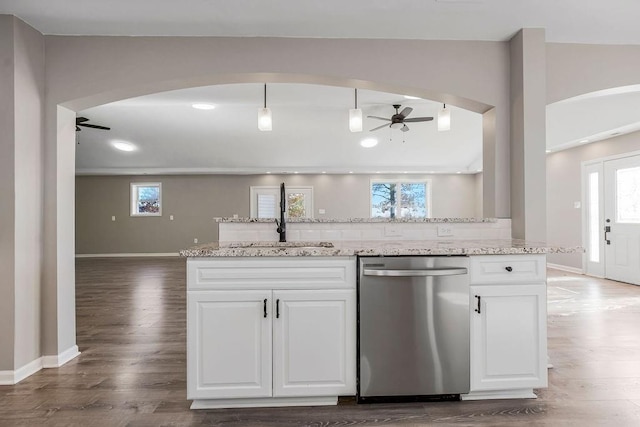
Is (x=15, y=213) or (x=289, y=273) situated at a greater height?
(x=15, y=213)

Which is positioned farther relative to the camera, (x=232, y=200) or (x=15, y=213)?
(x=232, y=200)

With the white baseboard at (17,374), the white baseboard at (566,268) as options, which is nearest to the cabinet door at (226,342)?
the white baseboard at (17,374)

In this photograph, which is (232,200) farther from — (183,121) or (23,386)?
(23,386)

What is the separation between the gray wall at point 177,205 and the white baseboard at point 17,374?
7370mm

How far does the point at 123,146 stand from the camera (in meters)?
8.23

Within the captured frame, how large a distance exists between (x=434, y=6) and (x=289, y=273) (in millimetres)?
1969

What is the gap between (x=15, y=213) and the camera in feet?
8.02

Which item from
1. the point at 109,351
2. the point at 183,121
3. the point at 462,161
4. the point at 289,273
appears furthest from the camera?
the point at 462,161

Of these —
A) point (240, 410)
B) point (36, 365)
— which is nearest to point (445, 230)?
point (240, 410)

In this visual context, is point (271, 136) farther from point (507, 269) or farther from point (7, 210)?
point (507, 269)

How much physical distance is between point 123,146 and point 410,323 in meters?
8.20

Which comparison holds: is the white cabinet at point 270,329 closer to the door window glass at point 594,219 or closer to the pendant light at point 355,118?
the pendant light at point 355,118

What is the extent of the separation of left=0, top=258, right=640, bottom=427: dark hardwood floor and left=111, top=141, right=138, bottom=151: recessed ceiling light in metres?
5.17

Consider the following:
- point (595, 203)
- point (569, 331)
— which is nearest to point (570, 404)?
point (569, 331)
